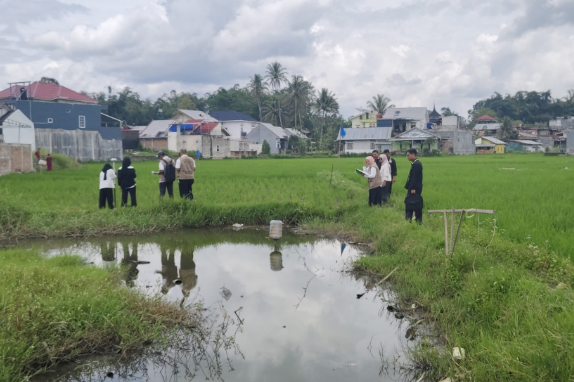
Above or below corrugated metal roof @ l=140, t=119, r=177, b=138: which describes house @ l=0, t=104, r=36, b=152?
below

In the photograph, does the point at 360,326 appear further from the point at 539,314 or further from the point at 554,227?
the point at 554,227

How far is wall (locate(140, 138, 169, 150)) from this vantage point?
50438 millimetres

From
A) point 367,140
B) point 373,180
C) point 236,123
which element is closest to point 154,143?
point 236,123

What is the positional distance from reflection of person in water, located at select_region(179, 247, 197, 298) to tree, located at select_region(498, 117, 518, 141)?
64.1 m

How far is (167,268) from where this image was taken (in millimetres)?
7297

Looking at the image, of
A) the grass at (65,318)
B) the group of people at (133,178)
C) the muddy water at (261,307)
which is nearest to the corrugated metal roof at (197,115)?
the group of people at (133,178)

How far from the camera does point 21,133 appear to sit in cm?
3000

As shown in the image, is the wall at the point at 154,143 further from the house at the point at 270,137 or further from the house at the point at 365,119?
the house at the point at 365,119

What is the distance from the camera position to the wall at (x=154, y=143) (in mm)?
50438

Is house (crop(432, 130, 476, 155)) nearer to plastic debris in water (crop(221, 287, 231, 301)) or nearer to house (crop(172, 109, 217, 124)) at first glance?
house (crop(172, 109, 217, 124))

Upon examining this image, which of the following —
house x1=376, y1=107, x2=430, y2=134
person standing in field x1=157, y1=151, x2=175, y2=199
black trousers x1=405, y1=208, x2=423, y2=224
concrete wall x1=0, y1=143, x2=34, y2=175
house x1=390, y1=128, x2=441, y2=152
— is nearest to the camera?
black trousers x1=405, y1=208, x2=423, y2=224

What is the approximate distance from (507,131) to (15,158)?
6148 centimetres

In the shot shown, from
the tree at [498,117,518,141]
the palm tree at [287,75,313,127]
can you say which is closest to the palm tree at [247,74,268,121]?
the palm tree at [287,75,313,127]

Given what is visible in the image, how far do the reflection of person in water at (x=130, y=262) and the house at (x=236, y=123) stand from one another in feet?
169
